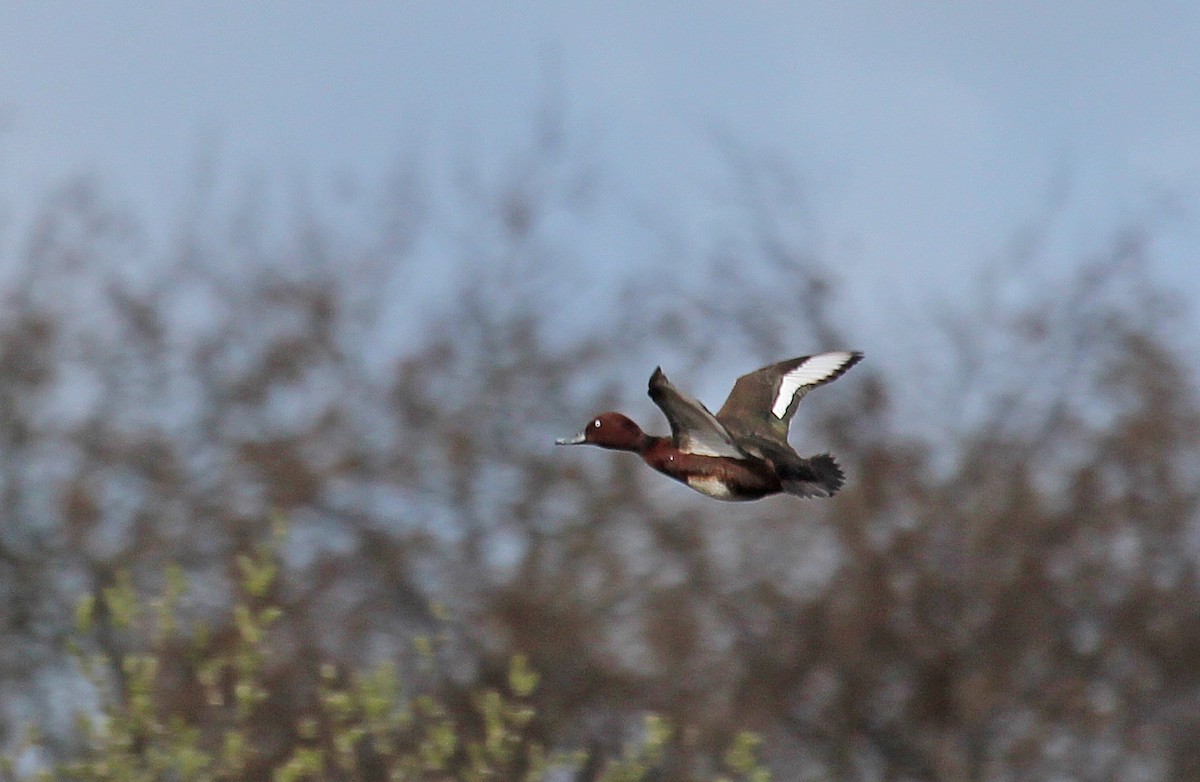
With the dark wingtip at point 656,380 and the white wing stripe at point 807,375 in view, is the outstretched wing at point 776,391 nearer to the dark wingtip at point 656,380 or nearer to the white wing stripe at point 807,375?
the white wing stripe at point 807,375

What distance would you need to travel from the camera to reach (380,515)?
18078 millimetres

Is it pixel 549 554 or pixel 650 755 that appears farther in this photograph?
pixel 549 554

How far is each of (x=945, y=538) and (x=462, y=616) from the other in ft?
14.8

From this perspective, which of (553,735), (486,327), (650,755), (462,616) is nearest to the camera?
(650,755)

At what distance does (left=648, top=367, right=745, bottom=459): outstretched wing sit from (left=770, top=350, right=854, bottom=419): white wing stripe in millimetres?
582

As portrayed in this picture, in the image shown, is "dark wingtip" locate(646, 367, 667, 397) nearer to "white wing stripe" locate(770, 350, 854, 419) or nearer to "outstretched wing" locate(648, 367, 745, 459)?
"outstretched wing" locate(648, 367, 745, 459)

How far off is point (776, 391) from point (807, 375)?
196 mm

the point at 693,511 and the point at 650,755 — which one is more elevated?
the point at 693,511

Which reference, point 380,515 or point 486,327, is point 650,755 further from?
point 486,327

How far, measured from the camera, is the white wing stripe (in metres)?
5.62

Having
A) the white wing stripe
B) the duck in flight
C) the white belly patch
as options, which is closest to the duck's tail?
the duck in flight

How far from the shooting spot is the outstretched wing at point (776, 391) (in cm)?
541

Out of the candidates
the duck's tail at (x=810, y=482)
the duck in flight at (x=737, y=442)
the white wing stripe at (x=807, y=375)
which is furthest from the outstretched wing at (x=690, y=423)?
the white wing stripe at (x=807, y=375)

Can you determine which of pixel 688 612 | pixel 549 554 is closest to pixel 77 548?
pixel 549 554
